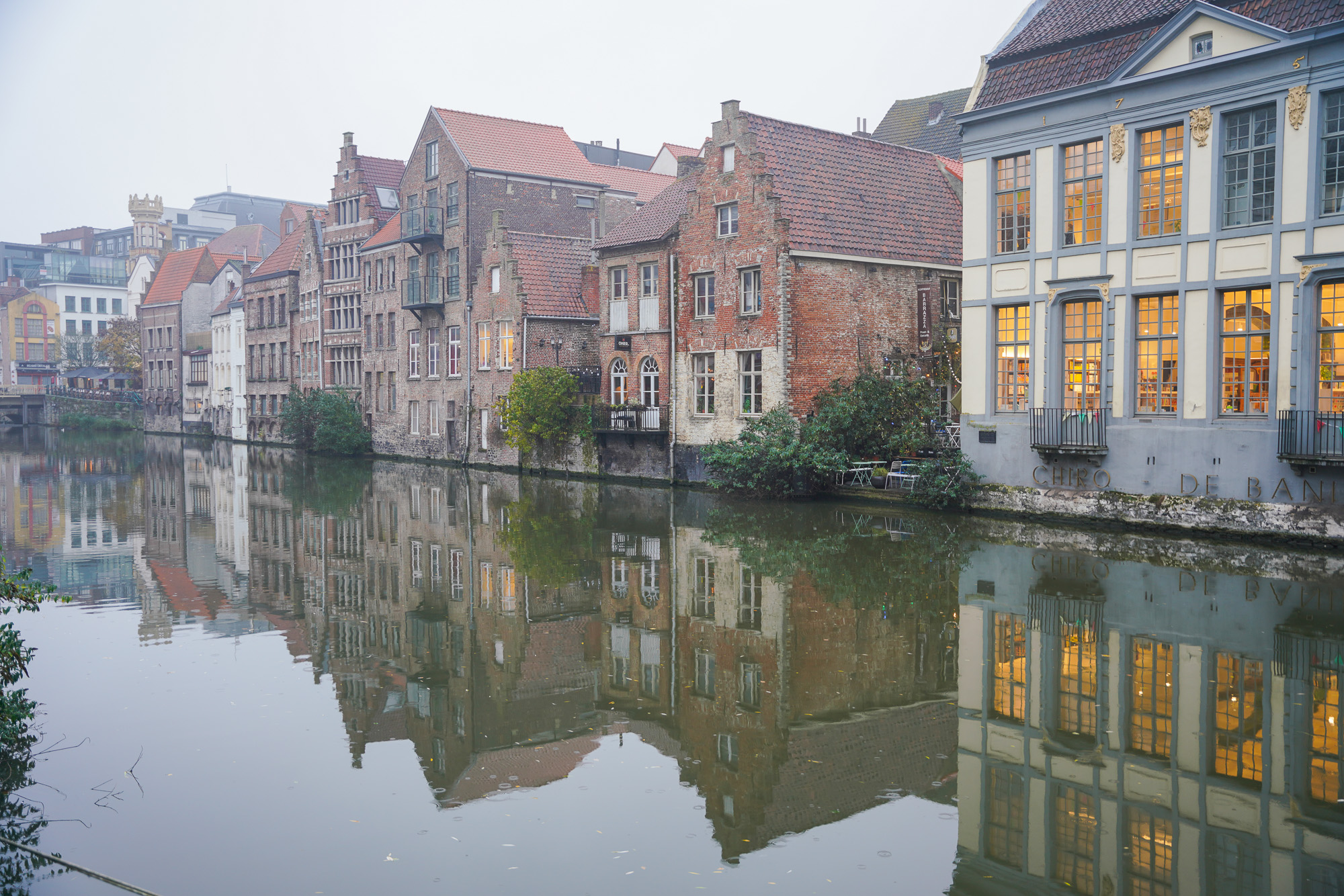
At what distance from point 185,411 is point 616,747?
74858 millimetres

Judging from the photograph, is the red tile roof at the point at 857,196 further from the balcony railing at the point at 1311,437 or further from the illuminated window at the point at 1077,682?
the illuminated window at the point at 1077,682

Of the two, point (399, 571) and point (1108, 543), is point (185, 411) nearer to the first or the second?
point (399, 571)

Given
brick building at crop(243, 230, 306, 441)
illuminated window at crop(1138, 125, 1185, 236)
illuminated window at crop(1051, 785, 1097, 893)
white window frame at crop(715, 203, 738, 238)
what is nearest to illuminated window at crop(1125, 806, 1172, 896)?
illuminated window at crop(1051, 785, 1097, 893)

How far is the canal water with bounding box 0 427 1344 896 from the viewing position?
6828 millimetres

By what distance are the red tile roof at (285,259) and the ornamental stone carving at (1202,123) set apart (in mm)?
49727

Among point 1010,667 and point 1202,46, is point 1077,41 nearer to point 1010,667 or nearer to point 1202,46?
point 1202,46

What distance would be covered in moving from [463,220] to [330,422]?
1289 centimetres

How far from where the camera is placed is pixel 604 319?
36719mm

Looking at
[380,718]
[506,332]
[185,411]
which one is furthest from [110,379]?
[380,718]

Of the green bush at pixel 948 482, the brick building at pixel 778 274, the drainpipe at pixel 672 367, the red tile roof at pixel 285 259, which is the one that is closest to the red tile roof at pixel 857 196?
the brick building at pixel 778 274

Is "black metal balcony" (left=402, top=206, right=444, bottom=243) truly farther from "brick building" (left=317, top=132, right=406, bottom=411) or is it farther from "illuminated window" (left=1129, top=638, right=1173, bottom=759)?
"illuminated window" (left=1129, top=638, right=1173, bottom=759)

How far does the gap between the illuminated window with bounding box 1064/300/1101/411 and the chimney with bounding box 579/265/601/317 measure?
69.8ft

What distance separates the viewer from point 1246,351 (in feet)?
65.8

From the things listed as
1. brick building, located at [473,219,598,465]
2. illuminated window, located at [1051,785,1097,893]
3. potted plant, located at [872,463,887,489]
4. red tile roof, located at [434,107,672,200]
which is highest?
red tile roof, located at [434,107,672,200]
